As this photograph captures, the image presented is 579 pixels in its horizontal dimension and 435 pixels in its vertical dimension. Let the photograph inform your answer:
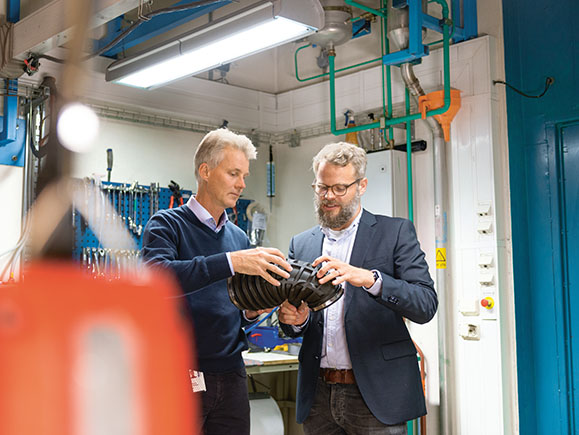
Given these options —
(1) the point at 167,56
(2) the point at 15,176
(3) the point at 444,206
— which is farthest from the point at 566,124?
(2) the point at 15,176

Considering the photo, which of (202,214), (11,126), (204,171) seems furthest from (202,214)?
(11,126)

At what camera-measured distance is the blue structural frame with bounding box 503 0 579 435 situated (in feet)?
11.6

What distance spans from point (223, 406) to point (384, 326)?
1.92ft

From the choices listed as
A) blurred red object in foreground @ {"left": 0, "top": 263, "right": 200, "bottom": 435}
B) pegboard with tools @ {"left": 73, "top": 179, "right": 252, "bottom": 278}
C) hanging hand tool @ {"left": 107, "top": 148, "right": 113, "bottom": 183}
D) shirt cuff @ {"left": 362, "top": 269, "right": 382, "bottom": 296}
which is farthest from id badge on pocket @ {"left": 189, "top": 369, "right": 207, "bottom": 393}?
hanging hand tool @ {"left": 107, "top": 148, "right": 113, "bottom": 183}

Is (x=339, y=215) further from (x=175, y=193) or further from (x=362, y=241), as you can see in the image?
(x=175, y=193)

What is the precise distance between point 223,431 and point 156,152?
115 inches

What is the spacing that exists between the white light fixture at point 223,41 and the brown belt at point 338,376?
171 centimetres

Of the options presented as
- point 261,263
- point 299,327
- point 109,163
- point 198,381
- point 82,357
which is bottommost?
point 198,381

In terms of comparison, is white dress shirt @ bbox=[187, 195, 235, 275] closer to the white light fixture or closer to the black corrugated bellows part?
the black corrugated bellows part

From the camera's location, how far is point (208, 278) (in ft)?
6.16

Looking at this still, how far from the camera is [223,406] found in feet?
6.70

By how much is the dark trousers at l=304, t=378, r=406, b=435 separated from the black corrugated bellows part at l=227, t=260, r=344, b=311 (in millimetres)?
332

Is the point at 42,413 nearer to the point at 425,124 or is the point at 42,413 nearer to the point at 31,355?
the point at 31,355

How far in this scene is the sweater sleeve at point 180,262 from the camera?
1878mm
